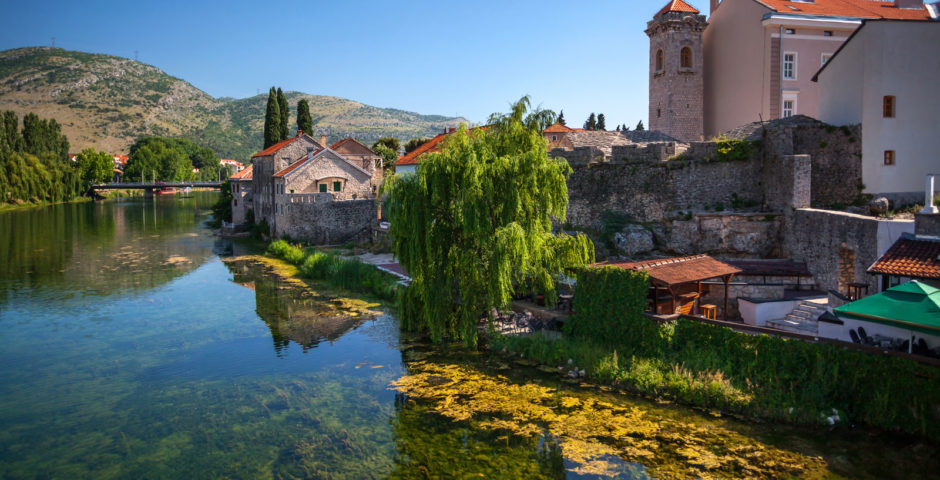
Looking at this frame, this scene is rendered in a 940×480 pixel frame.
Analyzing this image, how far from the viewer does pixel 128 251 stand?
37.5 meters

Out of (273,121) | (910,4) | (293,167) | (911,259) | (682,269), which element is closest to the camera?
(911,259)

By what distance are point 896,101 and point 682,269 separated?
11.4 meters

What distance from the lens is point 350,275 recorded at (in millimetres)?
26562

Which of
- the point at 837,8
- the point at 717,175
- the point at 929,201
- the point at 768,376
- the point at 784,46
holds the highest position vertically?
the point at 837,8

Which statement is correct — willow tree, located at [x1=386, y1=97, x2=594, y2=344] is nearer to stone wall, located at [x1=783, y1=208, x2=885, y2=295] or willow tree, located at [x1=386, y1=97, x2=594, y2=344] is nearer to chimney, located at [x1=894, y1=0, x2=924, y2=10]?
stone wall, located at [x1=783, y1=208, x2=885, y2=295]

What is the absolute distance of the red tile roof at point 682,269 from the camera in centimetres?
1485

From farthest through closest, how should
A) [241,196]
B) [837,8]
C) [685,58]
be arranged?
[241,196] < [685,58] < [837,8]

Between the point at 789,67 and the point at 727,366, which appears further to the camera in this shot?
the point at 789,67

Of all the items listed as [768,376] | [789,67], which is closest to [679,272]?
[768,376]

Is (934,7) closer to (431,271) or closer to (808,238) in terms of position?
(808,238)

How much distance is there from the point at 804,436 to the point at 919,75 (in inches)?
610

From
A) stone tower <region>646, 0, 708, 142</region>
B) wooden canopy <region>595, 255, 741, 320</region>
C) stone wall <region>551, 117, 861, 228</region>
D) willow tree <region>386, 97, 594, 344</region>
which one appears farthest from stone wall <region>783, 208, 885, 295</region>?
stone tower <region>646, 0, 708, 142</region>

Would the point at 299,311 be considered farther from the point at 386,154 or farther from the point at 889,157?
the point at 386,154

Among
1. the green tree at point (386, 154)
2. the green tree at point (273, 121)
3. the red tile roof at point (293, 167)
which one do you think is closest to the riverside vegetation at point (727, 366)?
the red tile roof at point (293, 167)
